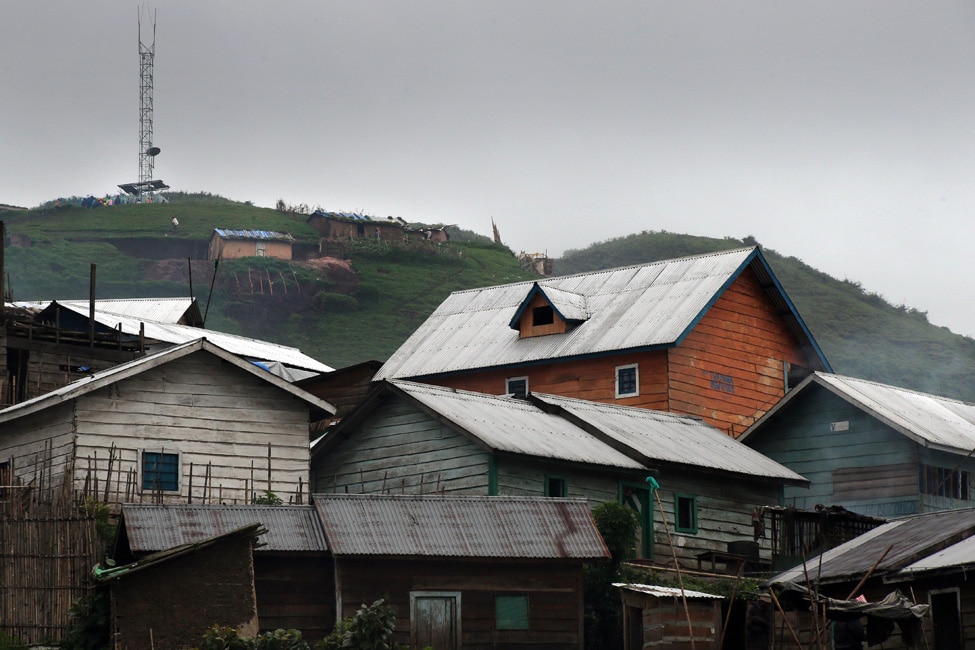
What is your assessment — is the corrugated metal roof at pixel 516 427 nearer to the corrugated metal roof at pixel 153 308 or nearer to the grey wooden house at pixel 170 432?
the grey wooden house at pixel 170 432

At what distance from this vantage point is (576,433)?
39.8 meters

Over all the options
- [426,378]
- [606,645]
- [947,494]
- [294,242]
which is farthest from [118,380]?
[294,242]

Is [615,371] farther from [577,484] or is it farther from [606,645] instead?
[606,645]

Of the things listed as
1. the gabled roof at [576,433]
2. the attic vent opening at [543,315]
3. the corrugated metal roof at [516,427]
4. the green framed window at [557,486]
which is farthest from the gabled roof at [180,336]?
the green framed window at [557,486]

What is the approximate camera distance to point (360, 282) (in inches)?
4692

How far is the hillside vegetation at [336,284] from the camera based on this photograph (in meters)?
108

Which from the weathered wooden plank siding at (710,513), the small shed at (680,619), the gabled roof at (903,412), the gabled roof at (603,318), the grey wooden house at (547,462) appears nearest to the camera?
the small shed at (680,619)

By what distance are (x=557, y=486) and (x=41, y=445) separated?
484 inches

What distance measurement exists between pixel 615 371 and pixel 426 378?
23.3ft

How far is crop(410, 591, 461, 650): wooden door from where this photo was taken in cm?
2942

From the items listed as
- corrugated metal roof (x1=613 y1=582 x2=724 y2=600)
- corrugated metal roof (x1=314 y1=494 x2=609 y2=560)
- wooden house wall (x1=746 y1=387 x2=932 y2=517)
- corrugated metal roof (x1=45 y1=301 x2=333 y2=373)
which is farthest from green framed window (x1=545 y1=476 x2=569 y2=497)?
corrugated metal roof (x1=45 y1=301 x2=333 y2=373)

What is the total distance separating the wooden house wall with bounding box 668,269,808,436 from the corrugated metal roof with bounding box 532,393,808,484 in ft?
7.27

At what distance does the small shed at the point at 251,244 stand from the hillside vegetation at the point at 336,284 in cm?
175

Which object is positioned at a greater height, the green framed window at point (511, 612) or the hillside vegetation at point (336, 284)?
the hillside vegetation at point (336, 284)
